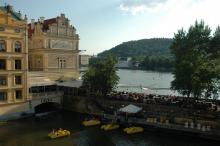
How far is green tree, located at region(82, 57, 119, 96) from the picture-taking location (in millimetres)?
59344

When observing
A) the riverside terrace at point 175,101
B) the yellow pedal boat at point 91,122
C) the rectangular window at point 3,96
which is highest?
the rectangular window at point 3,96

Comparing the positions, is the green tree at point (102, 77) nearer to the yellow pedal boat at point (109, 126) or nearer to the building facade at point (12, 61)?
the yellow pedal boat at point (109, 126)

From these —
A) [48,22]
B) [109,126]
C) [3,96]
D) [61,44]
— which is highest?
[48,22]

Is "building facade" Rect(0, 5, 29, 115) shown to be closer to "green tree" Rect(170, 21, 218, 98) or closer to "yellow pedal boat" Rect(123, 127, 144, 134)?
"yellow pedal boat" Rect(123, 127, 144, 134)

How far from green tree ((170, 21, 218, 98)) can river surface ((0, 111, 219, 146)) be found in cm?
940

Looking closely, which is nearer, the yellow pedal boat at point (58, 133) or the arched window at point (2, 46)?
the yellow pedal boat at point (58, 133)

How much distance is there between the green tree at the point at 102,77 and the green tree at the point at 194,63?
1237 centimetres

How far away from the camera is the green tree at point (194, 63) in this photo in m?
49.0

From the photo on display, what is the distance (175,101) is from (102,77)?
14961mm

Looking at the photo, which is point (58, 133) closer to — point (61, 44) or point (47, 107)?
point (47, 107)

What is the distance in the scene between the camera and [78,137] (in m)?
45.2

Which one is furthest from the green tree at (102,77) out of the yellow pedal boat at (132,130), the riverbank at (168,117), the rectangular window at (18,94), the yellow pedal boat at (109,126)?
the yellow pedal boat at (132,130)

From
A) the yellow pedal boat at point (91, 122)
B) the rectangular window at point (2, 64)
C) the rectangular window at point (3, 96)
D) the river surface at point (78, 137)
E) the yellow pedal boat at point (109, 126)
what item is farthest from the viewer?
the rectangular window at point (3, 96)

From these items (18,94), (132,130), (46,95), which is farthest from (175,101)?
(18,94)
